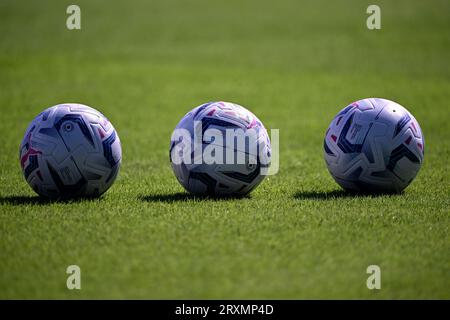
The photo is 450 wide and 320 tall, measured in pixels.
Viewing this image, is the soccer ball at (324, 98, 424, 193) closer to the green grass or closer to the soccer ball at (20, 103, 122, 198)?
the green grass

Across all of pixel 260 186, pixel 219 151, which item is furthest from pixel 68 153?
pixel 260 186

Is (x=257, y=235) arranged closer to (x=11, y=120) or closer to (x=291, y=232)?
(x=291, y=232)

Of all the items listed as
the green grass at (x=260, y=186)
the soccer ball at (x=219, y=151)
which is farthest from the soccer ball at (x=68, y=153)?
the soccer ball at (x=219, y=151)

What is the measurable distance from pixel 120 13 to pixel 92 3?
3.32 metres

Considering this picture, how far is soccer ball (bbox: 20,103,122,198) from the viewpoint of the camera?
10750 millimetres

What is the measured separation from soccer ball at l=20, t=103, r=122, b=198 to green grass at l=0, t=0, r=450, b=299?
14.4 inches

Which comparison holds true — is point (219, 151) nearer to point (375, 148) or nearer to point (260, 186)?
point (260, 186)

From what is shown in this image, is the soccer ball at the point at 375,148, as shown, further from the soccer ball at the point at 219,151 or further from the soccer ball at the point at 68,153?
the soccer ball at the point at 68,153

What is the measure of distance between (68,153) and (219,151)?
2247 millimetres

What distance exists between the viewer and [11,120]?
20.9 meters

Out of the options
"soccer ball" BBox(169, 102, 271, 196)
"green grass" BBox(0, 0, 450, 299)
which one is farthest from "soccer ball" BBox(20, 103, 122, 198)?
"soccer ball" BBox(169, 102, 271, 196)

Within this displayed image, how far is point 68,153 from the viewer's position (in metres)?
10.7

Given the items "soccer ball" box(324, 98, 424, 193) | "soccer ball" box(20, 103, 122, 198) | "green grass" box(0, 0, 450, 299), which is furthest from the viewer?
"soccer ball" box(324, 98, 424, 193)

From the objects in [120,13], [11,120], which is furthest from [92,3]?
[11,120]
